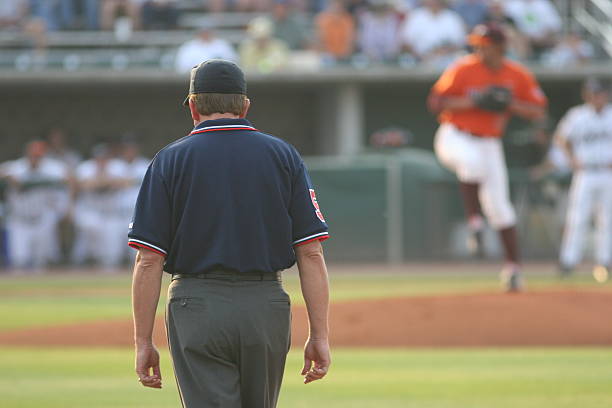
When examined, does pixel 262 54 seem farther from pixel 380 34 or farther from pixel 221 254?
pixel 221 254

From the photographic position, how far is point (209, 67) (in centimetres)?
400

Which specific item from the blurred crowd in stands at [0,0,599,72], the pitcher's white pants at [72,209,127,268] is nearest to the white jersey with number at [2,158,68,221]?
the pitcher's white pants at [72,209,127,268]

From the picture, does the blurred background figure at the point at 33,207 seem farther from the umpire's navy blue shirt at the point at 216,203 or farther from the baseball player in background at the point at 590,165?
the umpire's navy blue shirt at the point at 216,203

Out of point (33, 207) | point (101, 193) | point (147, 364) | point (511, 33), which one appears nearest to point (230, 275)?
point (147, 364)

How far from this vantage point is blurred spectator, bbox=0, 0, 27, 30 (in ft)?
75.3

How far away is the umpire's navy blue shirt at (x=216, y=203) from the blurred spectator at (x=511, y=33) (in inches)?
736

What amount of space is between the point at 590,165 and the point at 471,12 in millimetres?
8596

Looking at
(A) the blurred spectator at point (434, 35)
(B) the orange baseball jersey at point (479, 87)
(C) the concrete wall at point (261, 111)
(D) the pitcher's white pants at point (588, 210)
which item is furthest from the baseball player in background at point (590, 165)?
(C) the concrete wall at point (261, 111)

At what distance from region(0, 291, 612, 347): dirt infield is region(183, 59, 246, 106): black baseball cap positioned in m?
6.57

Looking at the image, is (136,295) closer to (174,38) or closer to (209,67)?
(209,67)

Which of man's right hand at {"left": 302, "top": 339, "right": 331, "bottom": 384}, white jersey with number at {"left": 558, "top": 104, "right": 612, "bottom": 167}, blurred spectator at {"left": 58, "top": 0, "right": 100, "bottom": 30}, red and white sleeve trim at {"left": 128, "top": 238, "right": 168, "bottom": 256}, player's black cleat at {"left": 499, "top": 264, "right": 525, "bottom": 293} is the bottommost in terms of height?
player's black cleat at {"left": 499, "top": 264, "right": 525, "bottom": 293}

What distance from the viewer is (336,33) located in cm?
2208

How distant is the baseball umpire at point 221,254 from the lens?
12.8 feet

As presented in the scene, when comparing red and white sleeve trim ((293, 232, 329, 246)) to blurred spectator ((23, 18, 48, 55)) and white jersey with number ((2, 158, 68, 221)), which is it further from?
blurred spectator ((23, 18, 48, 55))
